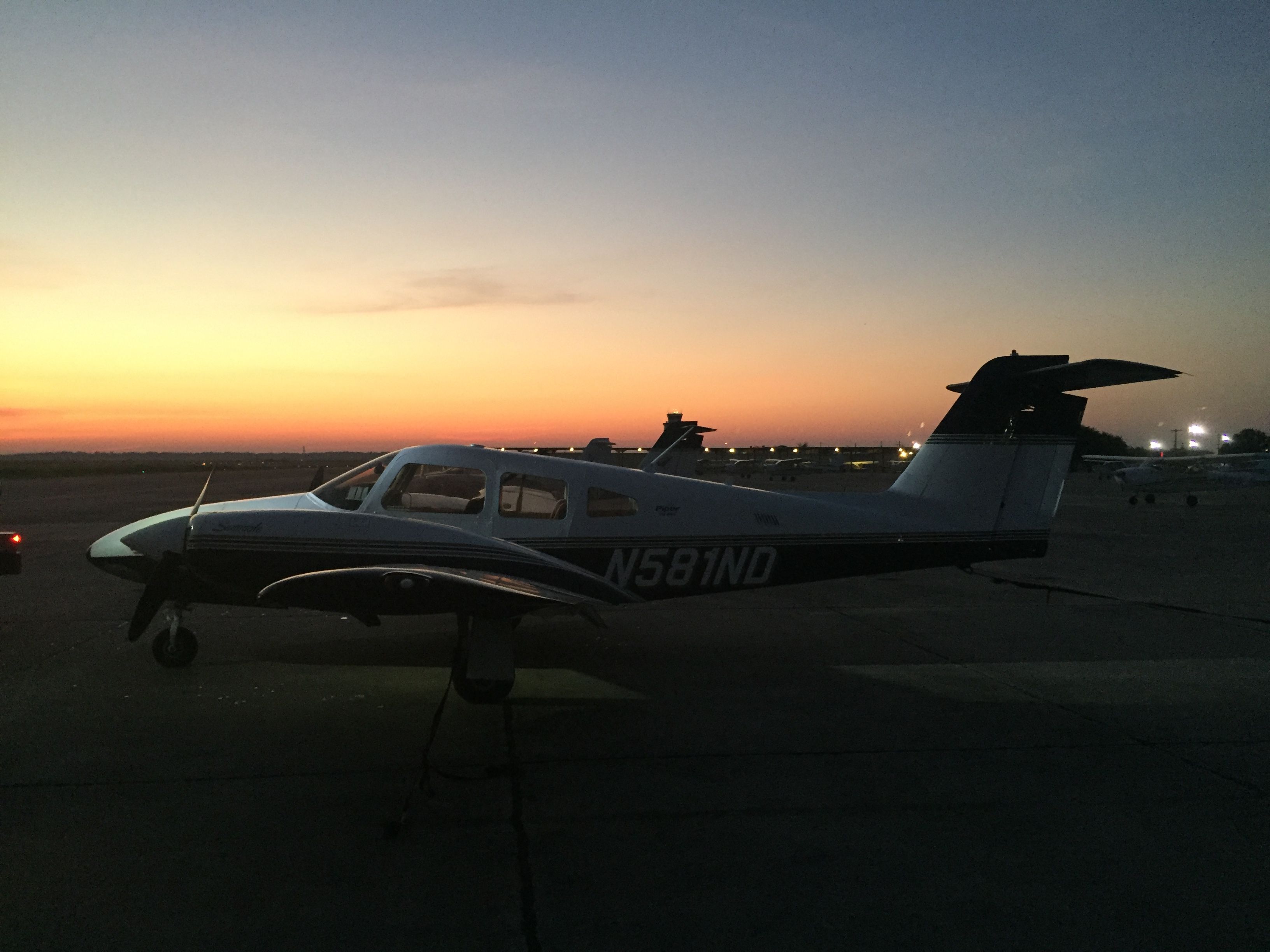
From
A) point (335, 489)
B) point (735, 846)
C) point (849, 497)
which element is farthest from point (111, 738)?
point (849, 497)

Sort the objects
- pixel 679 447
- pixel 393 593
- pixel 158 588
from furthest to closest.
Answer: pixel 679 447 → pixel 158 588 → pixel 393 593

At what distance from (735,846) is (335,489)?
5555 millimetres

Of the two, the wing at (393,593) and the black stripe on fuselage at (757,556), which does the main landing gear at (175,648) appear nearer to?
the black stripe on fuselage at (757,556)

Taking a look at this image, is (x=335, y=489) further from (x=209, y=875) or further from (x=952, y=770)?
(x=952, y=770)

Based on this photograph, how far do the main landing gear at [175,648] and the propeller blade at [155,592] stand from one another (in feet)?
2.91

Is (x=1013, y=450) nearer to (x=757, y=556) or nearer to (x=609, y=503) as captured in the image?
(x=757, y=556)

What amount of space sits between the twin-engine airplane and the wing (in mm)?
77

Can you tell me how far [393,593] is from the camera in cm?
556

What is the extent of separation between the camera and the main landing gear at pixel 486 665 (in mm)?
6371

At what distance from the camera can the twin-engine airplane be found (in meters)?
6.39

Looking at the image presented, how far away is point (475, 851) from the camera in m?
4.19

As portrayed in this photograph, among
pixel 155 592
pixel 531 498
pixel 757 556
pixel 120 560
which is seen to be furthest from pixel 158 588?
pixel 757 556

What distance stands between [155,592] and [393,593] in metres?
2.71

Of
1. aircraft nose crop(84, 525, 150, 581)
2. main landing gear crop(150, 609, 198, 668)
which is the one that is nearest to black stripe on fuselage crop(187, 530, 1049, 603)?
aircraft nose crop(84, 525, 150, 581)
